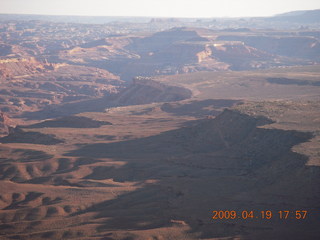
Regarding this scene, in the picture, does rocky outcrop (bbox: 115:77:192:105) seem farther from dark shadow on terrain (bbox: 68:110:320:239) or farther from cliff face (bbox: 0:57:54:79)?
dark shadow on terrain (bbox: 68:110:320:239)

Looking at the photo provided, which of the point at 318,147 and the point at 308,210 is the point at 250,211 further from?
the point at 318,147

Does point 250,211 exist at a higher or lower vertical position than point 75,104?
higher

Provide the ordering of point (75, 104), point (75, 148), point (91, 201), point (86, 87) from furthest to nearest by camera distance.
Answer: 1. point (86, 87)
2. point (75, 104)
3. point (75, 148)
4. point (91, 201)

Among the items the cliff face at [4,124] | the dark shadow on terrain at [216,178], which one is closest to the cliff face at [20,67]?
the cliff face at [4,124]

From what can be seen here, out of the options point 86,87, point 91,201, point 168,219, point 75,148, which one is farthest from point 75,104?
point 168,219

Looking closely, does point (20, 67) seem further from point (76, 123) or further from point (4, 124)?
point (76, 123)

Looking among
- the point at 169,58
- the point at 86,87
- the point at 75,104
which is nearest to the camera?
the point at 75,104
